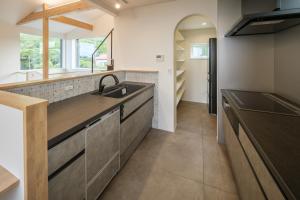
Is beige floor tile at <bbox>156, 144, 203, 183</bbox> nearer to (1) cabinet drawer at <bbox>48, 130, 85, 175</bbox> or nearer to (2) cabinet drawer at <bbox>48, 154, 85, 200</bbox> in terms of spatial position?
(2) cabinet drawer at <bbox>48, 154, 85, 200</bbox>

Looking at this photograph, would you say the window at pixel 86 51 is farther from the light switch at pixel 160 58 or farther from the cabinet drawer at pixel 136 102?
the cabinet drawer at pixel 136 102

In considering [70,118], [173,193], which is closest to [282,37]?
[173,193]

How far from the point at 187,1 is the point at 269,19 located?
1.65 meters

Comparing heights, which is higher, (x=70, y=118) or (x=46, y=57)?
(x=46, y=57)

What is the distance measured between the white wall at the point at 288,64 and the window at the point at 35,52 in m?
7.03

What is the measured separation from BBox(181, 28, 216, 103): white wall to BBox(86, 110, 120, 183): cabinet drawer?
4275 millimetres

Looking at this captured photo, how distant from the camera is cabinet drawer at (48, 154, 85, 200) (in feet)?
3.48

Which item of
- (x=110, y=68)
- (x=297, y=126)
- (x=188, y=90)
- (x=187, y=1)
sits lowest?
(x=297, y=126)

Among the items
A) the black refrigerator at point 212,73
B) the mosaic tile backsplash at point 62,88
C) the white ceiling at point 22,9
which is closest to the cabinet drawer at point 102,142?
the mosaic tile backsplash at point 62,88

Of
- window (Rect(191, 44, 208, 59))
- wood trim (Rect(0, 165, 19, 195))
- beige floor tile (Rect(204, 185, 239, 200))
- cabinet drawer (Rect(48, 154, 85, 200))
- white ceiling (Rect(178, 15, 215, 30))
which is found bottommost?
beige floor tile (Rect(204, 185, 239, 200))

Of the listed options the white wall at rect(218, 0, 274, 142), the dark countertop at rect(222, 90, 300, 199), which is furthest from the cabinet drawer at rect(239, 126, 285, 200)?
the white wall at rect(218, 0, 274, 142)

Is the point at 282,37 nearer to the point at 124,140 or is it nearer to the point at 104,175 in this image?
the point at 124,140

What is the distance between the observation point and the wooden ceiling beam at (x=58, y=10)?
378 centimetres

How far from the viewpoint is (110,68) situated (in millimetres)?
3607
